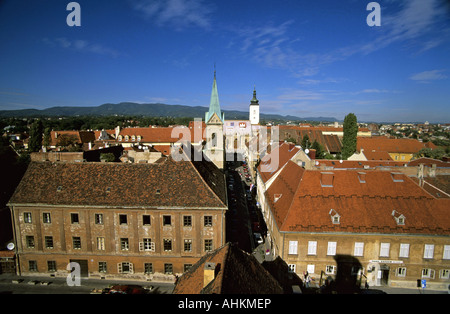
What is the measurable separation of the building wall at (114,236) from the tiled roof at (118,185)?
2.72 ft

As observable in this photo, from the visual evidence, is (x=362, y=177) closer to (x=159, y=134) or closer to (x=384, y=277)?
(x=384, y=277)

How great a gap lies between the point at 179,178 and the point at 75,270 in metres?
13.4

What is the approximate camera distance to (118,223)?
24844 millimetres

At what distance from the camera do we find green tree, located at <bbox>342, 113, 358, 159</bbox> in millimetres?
67438

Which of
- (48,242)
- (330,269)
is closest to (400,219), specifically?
(330,269)

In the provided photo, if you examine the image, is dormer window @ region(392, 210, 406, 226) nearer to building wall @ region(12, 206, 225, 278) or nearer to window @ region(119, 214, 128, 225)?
building wall @ region(12, 206, 225, 278)

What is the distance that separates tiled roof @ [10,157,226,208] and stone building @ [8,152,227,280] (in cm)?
9

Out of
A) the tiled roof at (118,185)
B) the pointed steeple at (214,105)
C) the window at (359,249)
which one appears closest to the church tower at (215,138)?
the pointed steeple at (214,105)

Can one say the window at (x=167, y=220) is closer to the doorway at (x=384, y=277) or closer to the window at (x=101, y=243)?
the window at (x=101, y=243)

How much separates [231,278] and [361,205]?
18270mm

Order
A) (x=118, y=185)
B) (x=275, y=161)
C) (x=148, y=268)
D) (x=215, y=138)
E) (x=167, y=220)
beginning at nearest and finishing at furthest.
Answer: (x=167, y=220) → (x=148, y=268) → (x=118, y=185) → (x=275, y=161) → (x=215, y=138)

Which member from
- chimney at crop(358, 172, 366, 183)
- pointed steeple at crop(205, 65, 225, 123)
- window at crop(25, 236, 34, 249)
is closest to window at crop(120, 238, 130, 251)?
window at crop(25, 236, 34, 249)

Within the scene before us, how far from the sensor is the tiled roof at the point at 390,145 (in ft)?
259
